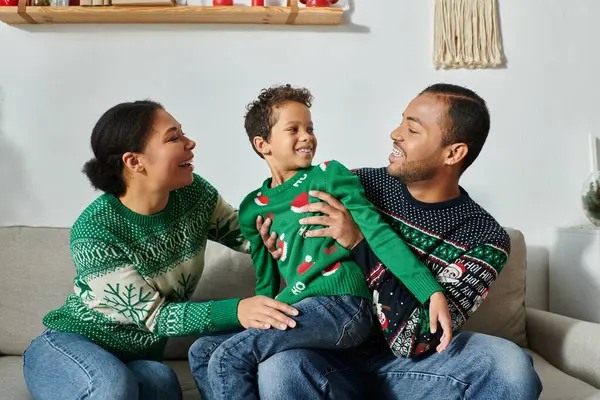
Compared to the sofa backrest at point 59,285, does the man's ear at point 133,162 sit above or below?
above

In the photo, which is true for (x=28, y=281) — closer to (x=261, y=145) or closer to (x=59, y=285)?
(x=59, y=285)

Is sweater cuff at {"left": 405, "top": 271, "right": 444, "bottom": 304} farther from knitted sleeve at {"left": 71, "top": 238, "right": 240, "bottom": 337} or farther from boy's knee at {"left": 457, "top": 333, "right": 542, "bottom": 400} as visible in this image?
knitted sleeve at {"left": 71, "top": 238, "right": 240, "bottom": 337}

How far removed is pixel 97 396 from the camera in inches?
58.3

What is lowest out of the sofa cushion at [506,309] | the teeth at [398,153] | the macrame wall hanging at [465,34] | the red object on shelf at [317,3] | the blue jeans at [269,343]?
the sofa cushion at [506,309]

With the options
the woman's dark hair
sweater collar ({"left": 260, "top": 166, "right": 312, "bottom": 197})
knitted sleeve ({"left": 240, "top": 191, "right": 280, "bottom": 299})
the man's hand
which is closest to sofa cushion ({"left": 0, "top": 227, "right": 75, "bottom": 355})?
the woman's dark hair

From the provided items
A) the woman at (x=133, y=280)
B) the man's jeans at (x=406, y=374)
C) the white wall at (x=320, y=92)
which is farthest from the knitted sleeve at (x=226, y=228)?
the white wall at (x=320, y=92)

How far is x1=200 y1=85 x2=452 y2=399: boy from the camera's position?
4.96 ft

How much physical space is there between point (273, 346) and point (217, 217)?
53 centimetres

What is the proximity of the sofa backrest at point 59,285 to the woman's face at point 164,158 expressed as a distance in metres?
0.51

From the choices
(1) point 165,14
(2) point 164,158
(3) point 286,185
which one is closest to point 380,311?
(3) point 286,185

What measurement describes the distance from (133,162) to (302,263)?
0.50 m

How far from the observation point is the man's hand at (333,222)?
164 cm

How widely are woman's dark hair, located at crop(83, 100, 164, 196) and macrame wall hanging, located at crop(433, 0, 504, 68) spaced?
4.26 ft

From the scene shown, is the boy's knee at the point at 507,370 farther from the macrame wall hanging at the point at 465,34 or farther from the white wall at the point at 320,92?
the macrame wall hanging at the point at 465,34
